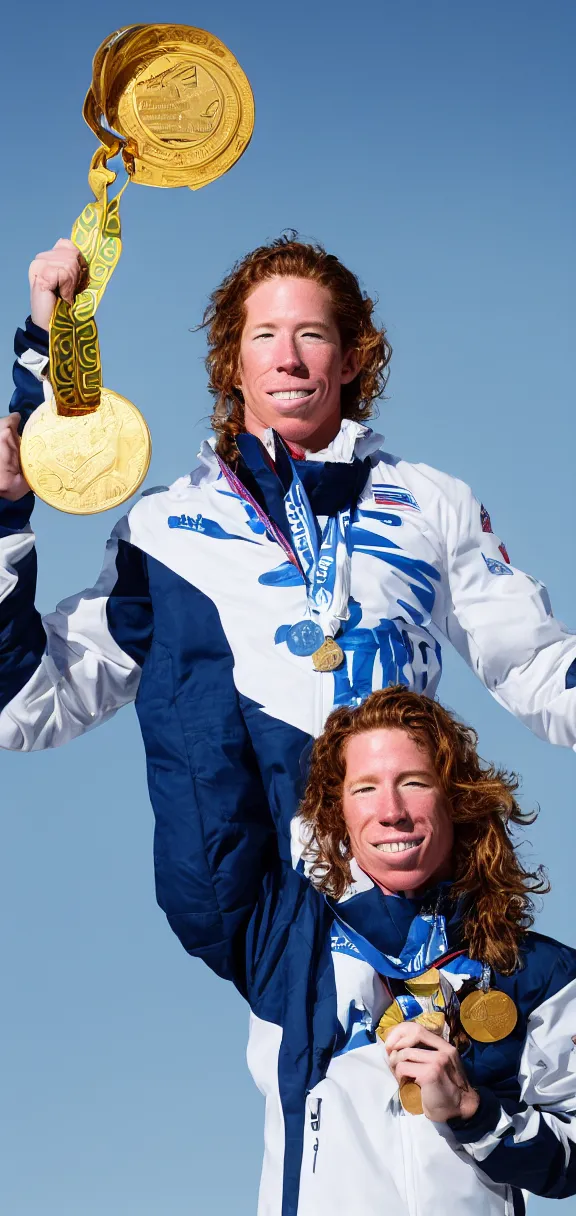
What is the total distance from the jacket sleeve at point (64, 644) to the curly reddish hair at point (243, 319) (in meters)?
0.48

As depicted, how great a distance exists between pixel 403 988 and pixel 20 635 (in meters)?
1.35

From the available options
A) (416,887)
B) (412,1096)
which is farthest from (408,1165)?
(416,887)

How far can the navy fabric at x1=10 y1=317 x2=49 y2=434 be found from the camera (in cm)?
511

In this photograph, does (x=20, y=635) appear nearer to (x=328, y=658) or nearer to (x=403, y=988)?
(x=328, y=658)

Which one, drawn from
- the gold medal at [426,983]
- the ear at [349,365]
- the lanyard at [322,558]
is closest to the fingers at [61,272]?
the lanyard at [322,558]

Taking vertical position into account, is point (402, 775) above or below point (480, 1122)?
above

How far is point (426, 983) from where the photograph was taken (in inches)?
180

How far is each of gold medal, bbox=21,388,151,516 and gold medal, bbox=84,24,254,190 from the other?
27.4 inches

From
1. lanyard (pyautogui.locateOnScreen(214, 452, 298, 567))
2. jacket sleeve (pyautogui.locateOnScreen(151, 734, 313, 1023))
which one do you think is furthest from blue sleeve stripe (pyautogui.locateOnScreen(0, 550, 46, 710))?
lanyard (pyautogui.locateOnScreen(214, 452, 298, 567))

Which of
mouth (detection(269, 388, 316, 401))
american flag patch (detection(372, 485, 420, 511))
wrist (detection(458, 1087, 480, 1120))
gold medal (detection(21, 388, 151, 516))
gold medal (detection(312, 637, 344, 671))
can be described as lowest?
wrist (detection(458, 1087, 480, 1120))

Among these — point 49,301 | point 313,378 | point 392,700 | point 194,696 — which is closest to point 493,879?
point 392,700

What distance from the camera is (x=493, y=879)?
466cm

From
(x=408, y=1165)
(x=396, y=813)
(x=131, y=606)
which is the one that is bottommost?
(x=408, y=1165)

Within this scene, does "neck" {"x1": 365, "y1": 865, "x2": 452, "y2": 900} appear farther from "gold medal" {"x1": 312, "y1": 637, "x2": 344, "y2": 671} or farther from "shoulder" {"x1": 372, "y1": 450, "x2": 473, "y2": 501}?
"shoulder" {"x1": 372, "y1": 450, "x2": 473, "y2": 501}
